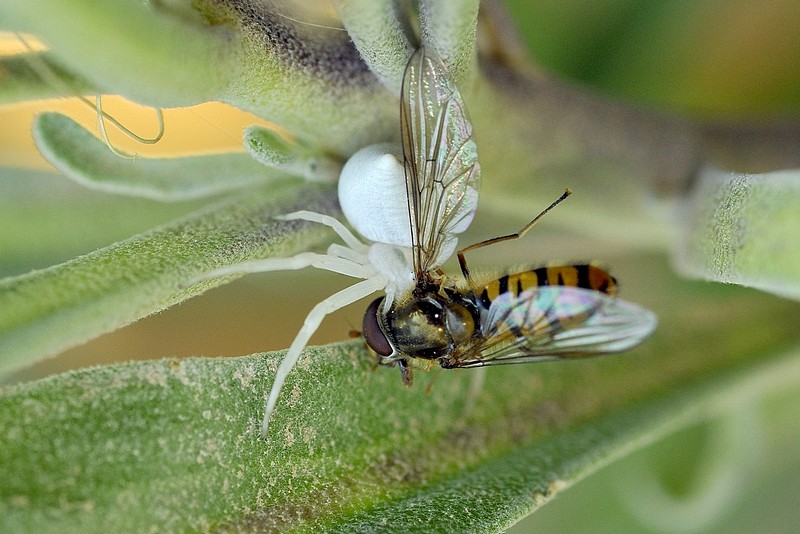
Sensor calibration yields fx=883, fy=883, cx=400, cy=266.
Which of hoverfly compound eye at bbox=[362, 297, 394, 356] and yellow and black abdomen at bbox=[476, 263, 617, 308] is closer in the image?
hoverfly compound eye at bbox=[362, 297, 394, 356]

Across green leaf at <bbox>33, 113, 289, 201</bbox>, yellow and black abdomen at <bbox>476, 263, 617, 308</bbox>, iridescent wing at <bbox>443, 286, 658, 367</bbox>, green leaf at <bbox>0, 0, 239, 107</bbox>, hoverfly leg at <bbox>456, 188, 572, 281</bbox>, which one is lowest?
iridescent wing at <bbox>443, 286, 658, 367</bbox>

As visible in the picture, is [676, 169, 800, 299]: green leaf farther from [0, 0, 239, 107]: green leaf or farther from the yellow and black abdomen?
[0, 0, 239, 107]: green leaf

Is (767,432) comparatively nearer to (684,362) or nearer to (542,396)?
(684,362)

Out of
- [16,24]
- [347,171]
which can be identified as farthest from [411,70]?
[16,24]

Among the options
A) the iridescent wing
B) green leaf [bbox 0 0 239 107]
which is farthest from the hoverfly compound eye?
green leaf [bbox 0 0 239 107]

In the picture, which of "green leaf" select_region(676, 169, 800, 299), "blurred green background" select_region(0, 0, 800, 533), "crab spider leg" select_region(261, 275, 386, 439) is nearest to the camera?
"green leaf" select_region(676, 169, 800, 299)

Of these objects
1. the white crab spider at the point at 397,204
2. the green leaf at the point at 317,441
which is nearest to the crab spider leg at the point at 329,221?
the white crab spider at the point at 397,204
